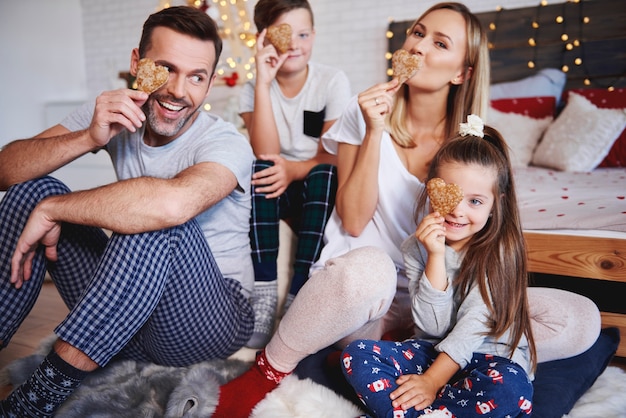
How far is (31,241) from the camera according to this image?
1.32 m

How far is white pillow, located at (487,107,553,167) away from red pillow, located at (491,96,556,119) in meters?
0.04

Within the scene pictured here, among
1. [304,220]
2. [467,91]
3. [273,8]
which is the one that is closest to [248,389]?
[304,220]

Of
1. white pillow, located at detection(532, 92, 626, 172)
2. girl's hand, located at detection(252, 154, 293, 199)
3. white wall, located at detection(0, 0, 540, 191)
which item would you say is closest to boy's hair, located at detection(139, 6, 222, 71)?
girl's hand, located at detection(252, 154, 293, 199)

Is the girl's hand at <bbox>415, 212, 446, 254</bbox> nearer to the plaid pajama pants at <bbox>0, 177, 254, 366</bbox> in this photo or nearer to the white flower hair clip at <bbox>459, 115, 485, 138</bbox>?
the white flower hair clip at <bbox>459, 115, 485, 138</bbox>

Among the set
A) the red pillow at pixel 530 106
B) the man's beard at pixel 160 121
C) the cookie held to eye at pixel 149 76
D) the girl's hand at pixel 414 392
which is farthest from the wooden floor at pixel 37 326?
the red pillow at pixel 530 106

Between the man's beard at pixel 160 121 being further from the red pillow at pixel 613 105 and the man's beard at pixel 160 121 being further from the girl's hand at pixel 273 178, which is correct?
the red pillow at pixel 613 105

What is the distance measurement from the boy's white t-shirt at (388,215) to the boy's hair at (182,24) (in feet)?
1.67

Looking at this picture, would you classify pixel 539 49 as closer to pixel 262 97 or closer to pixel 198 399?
pixel 262 97

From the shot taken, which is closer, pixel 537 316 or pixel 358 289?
pixel 358 289

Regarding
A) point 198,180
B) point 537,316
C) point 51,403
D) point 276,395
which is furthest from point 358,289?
point 51,403

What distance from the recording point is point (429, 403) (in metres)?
1.22

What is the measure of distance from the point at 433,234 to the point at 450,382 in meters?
0.38

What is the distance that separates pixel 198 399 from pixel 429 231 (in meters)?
0.71

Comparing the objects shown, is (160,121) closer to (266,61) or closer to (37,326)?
(266,61)
